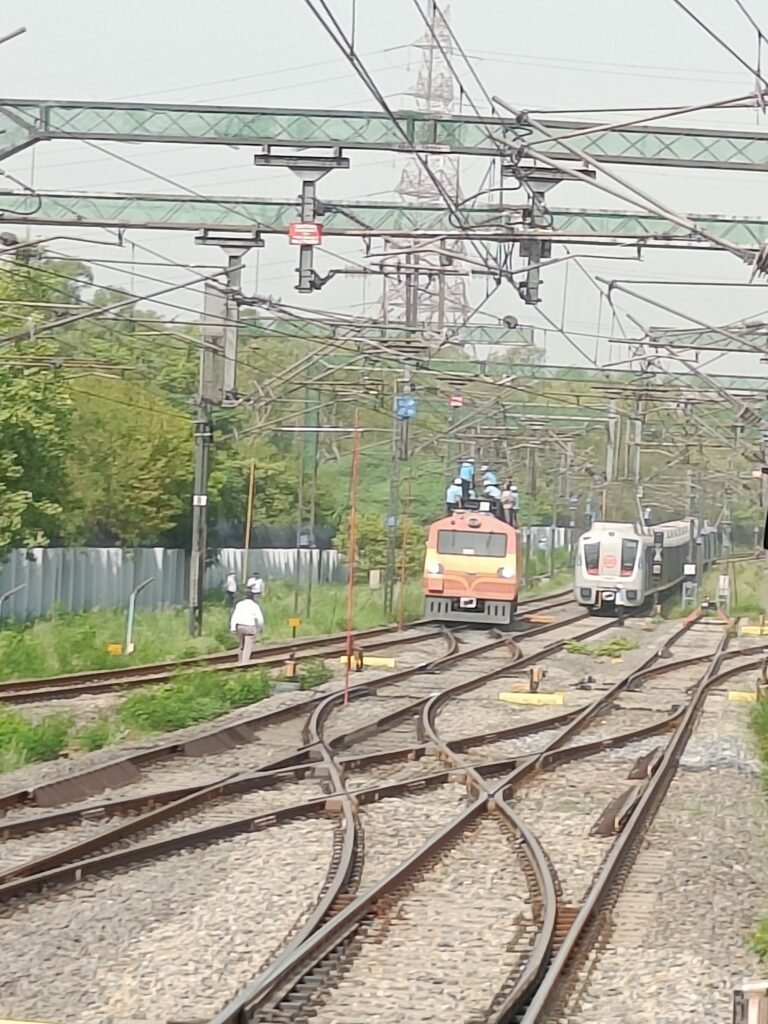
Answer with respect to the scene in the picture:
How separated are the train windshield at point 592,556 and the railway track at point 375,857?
23.7 m

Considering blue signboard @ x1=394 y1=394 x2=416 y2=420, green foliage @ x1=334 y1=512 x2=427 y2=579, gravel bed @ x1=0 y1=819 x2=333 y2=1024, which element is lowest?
gravel bed @ x1=0 y1=819 x2=333 y2=1024

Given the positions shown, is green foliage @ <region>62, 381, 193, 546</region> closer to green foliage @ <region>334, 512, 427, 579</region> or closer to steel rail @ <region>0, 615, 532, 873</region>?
green foliage @ <region>334, 512, 427, 579</region>

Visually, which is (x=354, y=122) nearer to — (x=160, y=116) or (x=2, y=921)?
(x=160, y=116)

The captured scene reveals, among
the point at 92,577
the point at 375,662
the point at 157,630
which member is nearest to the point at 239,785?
the point at 375,662

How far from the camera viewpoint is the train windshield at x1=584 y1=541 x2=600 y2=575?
1777 inches

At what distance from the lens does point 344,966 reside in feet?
28.8

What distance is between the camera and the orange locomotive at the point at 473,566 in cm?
3853

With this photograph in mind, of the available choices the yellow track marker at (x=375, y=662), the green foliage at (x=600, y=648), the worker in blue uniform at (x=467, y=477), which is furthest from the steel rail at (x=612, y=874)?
the worker in blue uniform at (x=467, y=477)

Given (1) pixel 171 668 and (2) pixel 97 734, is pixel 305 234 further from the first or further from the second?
(1) pixel 171 668

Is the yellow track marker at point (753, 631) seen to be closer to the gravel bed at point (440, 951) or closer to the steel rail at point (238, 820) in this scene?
the steel rail at point (238, 820)

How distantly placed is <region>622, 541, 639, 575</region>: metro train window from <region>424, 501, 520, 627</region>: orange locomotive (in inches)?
252

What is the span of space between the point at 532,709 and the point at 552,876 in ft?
38.7

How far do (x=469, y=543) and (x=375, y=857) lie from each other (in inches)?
1051

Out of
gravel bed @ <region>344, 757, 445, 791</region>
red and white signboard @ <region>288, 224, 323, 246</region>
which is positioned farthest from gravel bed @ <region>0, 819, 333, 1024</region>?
red and white signboard @ <region>288, 224, 323, 246</region>
